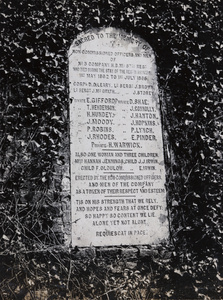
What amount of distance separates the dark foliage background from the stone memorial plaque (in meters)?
0.14

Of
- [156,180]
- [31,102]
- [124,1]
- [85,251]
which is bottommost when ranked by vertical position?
[85,251]

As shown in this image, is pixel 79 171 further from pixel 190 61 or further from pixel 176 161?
pixel 190 61

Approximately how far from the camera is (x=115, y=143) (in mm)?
4977

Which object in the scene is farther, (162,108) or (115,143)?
(162,108)

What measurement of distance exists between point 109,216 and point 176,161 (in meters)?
1.15

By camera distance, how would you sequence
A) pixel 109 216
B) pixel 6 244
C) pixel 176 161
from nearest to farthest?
1. pixel 6 244
2. pixel 109 216
3. pixel 176 161

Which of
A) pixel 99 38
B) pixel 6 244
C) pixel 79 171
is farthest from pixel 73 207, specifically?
pixel 99 38

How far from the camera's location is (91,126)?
4980mm

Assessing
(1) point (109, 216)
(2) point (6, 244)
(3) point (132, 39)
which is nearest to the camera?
(2) point (6, 244)

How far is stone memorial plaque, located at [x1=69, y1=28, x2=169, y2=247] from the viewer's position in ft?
15.5

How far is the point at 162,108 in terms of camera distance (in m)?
5.28

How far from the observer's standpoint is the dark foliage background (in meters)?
4.64

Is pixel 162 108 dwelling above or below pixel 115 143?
above

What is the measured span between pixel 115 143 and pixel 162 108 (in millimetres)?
832
